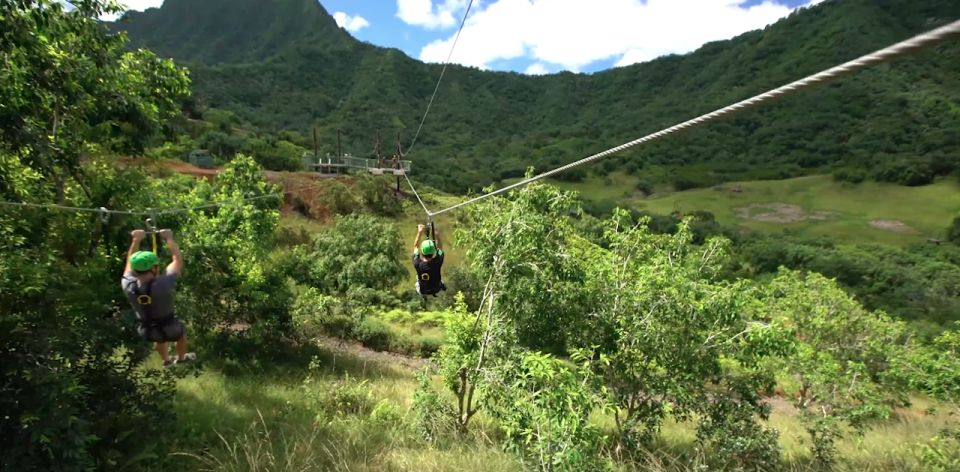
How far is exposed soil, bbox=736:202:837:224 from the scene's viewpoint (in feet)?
308

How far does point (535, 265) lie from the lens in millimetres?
6445

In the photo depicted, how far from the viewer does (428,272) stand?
8.42 m

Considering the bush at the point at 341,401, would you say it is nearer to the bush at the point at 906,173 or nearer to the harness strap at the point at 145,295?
the harness strap at the point at 145,295

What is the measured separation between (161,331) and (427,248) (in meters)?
3.87

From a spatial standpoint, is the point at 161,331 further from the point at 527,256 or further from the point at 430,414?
the point at 527,256

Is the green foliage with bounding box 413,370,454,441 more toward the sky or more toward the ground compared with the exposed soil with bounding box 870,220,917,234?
more toward the sky

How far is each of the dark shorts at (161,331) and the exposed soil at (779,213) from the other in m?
105

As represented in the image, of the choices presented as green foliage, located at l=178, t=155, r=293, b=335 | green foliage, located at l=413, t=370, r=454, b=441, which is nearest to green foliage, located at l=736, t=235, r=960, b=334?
green foliage, located at l=413, t=370, r=454, b=441

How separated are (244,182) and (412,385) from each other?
9496 mm

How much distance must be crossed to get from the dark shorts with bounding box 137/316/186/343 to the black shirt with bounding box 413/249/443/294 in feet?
12.2

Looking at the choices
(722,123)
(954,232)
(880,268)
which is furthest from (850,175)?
(880,268)

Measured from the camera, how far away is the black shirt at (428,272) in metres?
8.40

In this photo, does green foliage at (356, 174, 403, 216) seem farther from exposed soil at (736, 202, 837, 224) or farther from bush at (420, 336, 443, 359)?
exposed soil at (736, 202, 837, 224)

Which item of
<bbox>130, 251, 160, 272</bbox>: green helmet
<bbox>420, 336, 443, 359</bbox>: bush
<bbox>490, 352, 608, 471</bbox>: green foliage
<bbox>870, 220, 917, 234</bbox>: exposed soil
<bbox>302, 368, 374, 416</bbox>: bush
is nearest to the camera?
<bbox>490, 352, 608, 471</bbox>: green foliage
